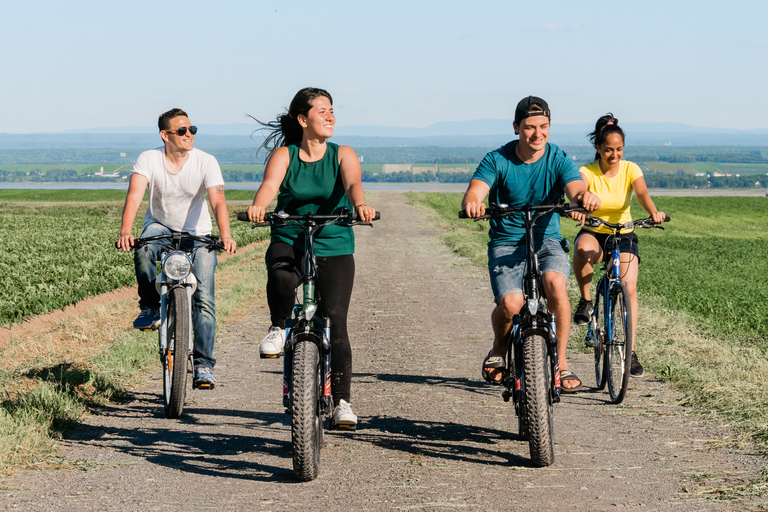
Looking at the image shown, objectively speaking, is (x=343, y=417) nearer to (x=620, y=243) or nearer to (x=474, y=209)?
(x=474, y=209)

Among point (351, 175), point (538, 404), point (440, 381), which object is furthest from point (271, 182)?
point (440, 381)

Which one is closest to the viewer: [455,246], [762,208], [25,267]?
[25,267]

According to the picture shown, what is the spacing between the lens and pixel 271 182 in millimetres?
5070

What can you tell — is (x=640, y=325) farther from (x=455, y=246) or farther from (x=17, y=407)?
(x=455, y=246)

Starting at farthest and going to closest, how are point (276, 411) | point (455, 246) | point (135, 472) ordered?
point (455, 246) → point (276, 411) → point (135, 472)

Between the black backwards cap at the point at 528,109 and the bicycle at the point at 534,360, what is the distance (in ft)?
2.22

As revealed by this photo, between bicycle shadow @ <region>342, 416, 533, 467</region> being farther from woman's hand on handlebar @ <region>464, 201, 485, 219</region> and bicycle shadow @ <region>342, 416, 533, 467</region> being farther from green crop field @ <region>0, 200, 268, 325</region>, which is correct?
green crop field @ <region>0, 200, 268, 325</region>

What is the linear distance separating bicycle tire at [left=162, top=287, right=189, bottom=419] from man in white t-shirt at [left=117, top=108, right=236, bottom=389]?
0.26m

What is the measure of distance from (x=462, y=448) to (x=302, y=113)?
235 centimetres

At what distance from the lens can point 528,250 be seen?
5254 millimetres

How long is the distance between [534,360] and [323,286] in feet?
4.41

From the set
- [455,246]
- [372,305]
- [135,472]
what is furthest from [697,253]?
[135,472]

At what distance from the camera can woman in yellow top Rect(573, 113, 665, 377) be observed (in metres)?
6.84

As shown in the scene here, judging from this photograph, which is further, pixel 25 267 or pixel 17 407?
pixel 25 267
